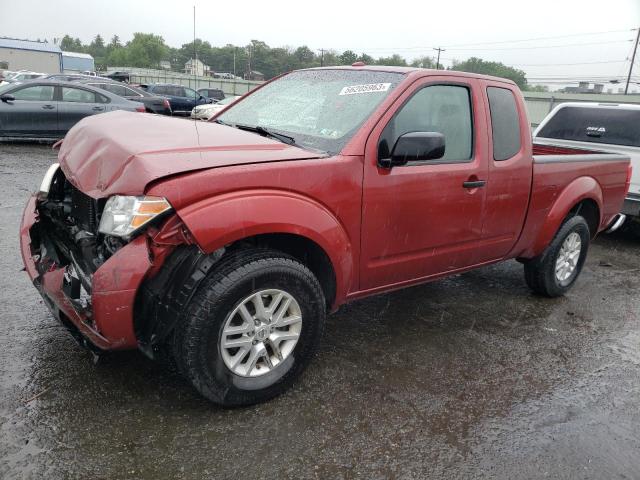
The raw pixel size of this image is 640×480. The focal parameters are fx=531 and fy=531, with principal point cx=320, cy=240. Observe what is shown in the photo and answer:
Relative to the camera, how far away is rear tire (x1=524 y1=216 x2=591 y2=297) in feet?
15.1

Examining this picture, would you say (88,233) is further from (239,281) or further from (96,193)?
(239,281)

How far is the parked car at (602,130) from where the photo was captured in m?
6.66

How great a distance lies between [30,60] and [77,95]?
143ft

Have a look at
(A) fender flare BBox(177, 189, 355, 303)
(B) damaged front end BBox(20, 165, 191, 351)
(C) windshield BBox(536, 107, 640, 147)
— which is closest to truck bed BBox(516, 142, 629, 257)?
(A) fender flare BBox(177, 189, 355, 303)

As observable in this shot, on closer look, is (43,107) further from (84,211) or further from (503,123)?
(503,123)

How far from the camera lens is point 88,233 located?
2.84 m

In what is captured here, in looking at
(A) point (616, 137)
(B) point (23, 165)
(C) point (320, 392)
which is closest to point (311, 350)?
(C) point (320, 392)

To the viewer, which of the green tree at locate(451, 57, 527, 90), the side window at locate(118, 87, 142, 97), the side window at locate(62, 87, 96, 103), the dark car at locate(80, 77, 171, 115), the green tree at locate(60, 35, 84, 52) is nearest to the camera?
the side window at locate(62, 87, 96, 103)

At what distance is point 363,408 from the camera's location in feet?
9.61

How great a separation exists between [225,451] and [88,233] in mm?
1346

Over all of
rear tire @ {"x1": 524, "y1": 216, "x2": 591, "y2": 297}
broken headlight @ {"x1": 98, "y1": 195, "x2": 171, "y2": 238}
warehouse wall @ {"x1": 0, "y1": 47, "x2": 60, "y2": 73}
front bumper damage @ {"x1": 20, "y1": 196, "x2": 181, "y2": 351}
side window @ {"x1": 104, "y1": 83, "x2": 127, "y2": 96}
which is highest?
warehouse wall @ {"x1": 0, "y1": 47, "x2": 60, "y2": 73}

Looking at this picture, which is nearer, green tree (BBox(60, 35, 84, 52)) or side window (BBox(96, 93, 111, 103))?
side window (BBox(96, 93, 111, 103))

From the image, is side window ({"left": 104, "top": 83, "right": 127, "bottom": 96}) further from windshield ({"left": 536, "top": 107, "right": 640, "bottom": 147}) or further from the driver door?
the driver door

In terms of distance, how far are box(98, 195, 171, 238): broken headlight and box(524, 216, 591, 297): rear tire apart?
11.4 ft
